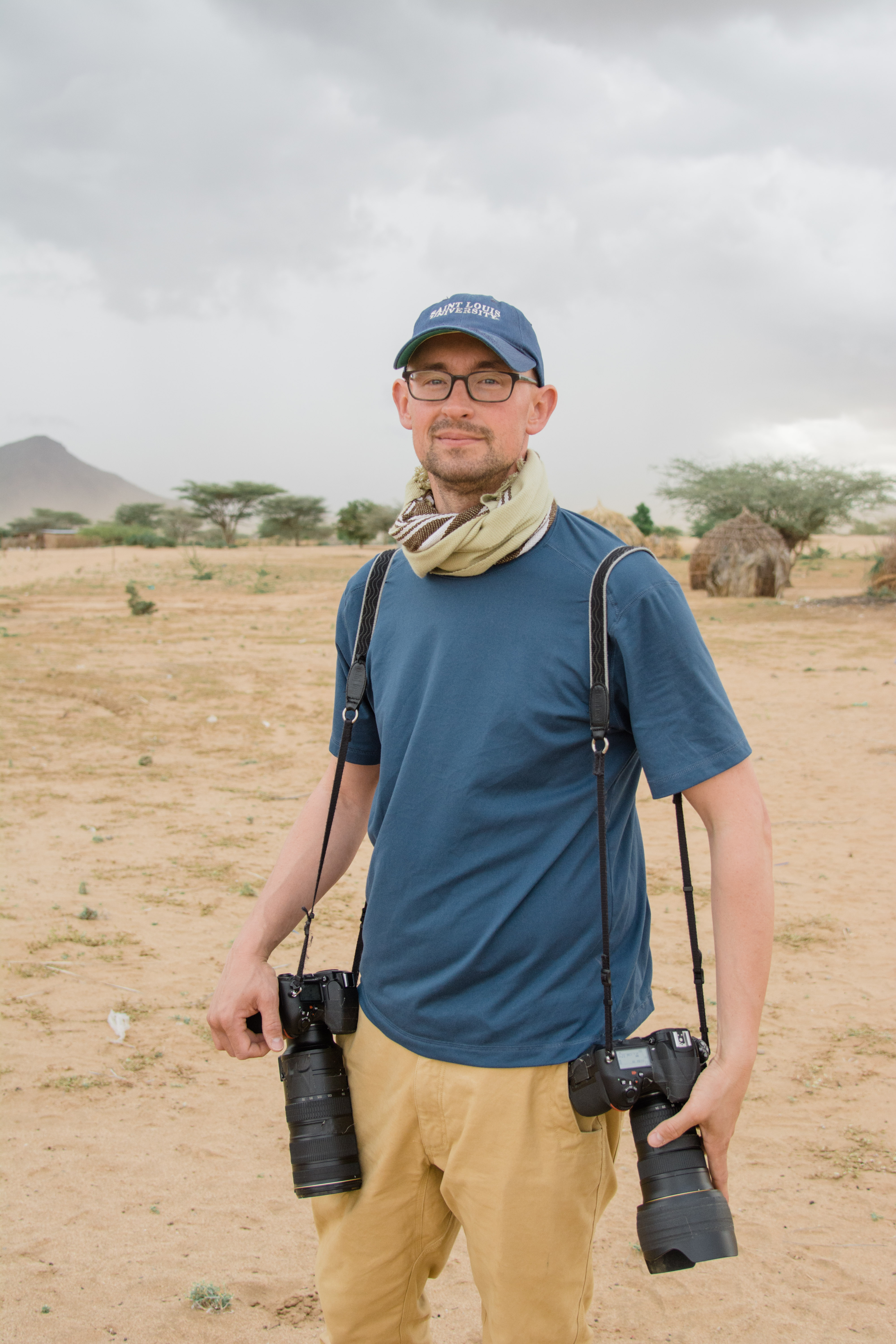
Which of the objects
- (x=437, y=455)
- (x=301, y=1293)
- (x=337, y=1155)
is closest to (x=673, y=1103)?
(x=337, y=1155)

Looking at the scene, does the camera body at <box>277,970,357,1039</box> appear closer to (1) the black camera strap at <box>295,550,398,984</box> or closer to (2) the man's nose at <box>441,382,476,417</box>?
(1) the black camera strap at <box>295,550,398,984</box>

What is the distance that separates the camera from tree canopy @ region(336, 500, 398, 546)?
3828 centimetres

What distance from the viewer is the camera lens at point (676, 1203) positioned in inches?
54.0

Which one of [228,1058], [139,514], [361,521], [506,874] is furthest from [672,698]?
[139,514]

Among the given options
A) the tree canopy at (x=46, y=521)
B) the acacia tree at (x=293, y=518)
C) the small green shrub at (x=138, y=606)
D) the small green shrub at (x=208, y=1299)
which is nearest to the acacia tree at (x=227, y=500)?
the acacia tree at (x=293, y=518)

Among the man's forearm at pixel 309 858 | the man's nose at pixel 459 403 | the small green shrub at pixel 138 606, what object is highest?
the man's nose at pixel 459 403

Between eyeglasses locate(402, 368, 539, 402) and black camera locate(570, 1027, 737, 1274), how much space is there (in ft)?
3.36

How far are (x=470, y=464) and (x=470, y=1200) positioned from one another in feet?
3.78

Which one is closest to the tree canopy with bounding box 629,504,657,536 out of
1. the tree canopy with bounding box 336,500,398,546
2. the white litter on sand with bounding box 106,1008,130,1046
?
the tree canopy with bounding box 336,500,398,546

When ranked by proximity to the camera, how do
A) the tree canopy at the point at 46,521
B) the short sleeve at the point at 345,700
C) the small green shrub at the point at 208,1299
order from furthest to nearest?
1. the tree canopy at the point at 46,521
2. the small green shrub at the point at 208,1299
3. the short sleeve at the point at 345,700

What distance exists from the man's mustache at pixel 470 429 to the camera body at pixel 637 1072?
0.95 metres

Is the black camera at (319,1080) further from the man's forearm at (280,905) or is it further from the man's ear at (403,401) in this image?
the man's ear at (403,401)

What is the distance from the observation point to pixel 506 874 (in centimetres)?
153

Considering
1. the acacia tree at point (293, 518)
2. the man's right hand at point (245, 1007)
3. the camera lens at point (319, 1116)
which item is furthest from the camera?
the acacia tree at point (293, 518)
